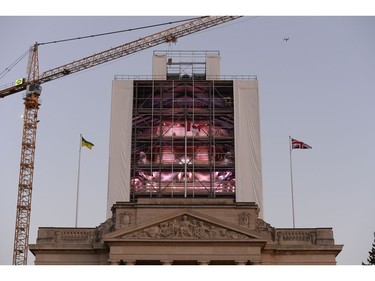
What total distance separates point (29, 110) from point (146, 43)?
22181mm

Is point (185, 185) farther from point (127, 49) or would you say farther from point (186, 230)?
point (127, 49)

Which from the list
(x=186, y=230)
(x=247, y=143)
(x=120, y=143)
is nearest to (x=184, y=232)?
(x=186, y=230)

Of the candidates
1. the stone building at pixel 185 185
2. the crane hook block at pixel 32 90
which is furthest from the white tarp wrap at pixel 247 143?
the crane hook block at pixel 32 90

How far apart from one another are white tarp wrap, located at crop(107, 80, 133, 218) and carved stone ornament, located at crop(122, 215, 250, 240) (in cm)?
2568

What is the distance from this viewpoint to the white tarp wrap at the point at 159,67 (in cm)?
12419

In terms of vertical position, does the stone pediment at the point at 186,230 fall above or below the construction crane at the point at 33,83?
below

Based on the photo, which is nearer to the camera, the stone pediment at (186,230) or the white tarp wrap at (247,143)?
the stone pediment at (186,230)

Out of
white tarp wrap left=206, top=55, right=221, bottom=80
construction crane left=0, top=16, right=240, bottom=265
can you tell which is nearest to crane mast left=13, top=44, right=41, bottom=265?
construction crane left=0, top=16, right=240, bottom=265

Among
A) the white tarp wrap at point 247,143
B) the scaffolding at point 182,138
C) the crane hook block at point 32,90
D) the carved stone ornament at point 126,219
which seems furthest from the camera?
the crane hook block at point 32,90

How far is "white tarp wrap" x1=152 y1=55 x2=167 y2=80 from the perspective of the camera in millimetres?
124188

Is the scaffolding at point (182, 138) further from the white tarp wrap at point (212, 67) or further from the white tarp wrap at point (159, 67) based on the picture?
the white tarp wrap at point (212, 67)

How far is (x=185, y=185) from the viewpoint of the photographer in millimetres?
94125

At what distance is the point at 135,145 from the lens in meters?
114

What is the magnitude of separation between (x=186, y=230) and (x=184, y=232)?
0.95ft
